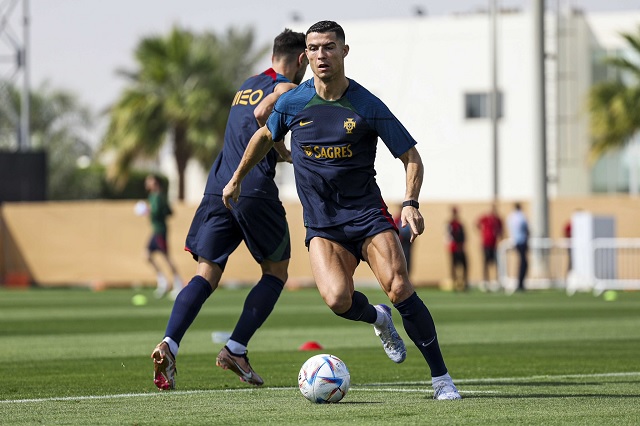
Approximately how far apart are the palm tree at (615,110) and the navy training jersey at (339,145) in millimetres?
36497

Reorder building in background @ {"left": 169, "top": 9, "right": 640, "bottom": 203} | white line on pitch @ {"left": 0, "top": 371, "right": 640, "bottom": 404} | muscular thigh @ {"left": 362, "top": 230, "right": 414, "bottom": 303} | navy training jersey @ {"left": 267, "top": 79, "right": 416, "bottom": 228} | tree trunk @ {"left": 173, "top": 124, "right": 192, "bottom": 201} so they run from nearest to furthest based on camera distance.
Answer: muscular thigh @ {"left": 362, "top": 230, "right": 414, "bottom": 303}, navy training jersey @ {"left": 267, "top": 79, "right": 416, "bottom": 228}, white line on pitch @ {"left": 0, "top": 371, "right": 640, "bottom": 404}, tree trunk @ {"left": 173, "top": 124, "right": 192, "bottom": 201}, building in background @ {"left": 169, "top": 9, "right": 640, "bottom": 203}

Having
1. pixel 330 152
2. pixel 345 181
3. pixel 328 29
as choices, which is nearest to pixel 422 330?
pixel 345 181

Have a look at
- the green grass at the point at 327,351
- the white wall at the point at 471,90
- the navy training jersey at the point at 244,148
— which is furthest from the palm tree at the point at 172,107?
the navy training jersey at the point at 244,148

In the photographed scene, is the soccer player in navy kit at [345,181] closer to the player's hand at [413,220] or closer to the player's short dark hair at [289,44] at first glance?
the player's hand at [413,220]

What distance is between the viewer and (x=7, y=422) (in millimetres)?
7023

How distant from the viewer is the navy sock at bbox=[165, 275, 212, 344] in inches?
348

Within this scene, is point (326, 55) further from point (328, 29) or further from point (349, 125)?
point (349, 125)

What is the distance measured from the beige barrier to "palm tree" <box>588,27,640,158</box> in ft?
34.5

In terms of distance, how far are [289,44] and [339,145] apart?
159cm

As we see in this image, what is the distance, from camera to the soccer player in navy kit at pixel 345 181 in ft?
26.5

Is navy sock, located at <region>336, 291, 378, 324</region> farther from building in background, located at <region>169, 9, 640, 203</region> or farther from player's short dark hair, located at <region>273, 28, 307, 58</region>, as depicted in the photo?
building in background, located at <region>169, 9, 640, 203</region>

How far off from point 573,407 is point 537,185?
24310 millimetres

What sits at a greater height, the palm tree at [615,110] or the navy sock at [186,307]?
the palm tree at [615,110]

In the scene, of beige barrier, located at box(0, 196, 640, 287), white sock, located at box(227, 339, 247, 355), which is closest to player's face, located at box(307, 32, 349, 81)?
white sock, located at box(227, 339, 247, 355)
